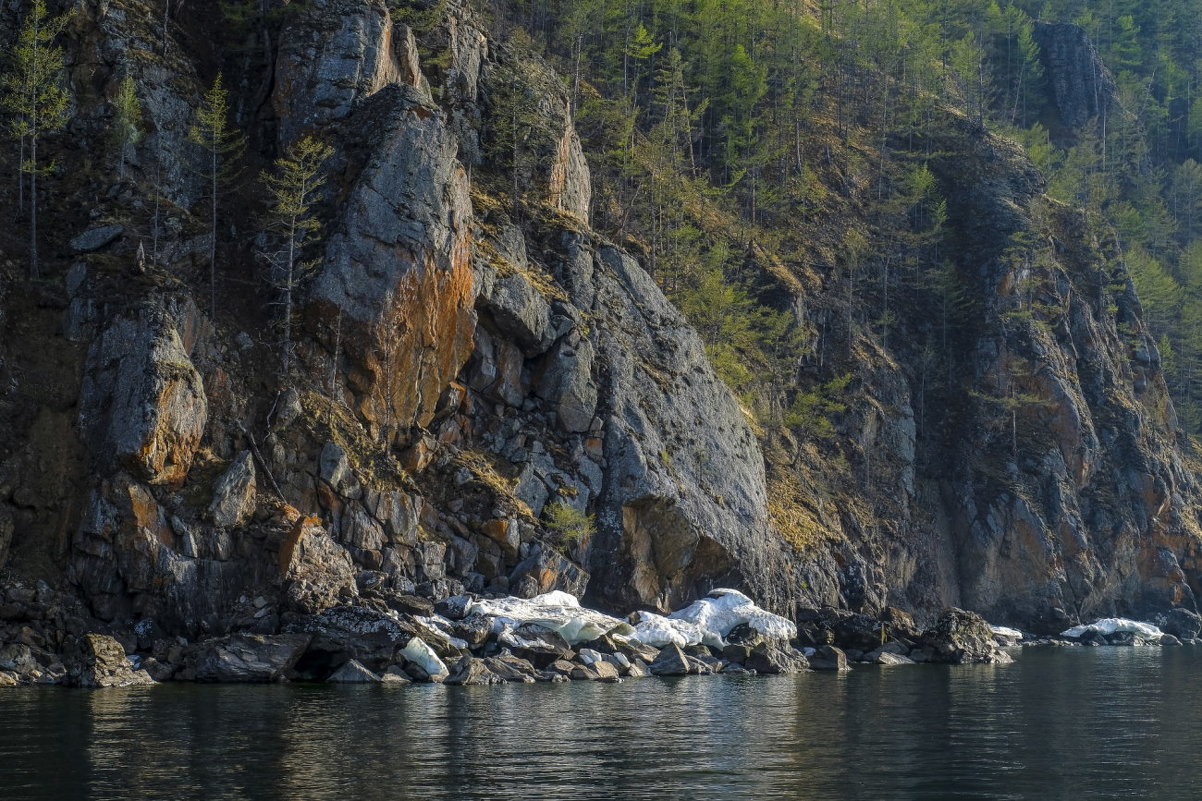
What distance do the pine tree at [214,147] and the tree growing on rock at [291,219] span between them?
2.38 metres

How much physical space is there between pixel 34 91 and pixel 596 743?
4492 centimetres

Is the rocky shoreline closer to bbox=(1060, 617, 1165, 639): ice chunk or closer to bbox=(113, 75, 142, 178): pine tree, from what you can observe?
bbox=(1060, 617, 1165, 639): ice chunk

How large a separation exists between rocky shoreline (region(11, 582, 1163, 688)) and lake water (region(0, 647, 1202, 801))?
2.28 meters

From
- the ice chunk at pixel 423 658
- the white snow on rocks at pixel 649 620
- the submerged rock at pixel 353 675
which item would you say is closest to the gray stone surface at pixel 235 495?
the submerged rock at pixel 353 675

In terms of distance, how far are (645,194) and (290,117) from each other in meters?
31.5

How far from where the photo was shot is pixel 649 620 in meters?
51.6

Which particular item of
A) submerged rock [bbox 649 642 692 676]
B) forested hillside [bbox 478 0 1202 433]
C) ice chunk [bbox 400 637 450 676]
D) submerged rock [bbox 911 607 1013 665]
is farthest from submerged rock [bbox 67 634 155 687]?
forested hillside [bbox 478 0 1202 433]

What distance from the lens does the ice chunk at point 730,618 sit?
2100 inches

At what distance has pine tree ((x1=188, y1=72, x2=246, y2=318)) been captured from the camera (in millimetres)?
55312

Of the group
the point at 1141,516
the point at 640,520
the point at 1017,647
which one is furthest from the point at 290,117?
the point at 1141,516

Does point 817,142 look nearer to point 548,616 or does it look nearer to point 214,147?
point 214,147

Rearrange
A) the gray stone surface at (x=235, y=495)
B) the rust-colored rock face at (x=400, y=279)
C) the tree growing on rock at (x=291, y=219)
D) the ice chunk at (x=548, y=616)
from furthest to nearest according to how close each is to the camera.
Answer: the rust-colored rock face at (x=400, y=279), the tree growing on rock at (x=291, y=219), the ice chunk at (x=548, y=616), the gray stone surface at (x=235, y=495)

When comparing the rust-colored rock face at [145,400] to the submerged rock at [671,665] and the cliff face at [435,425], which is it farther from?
the submerged rock at [671,665]

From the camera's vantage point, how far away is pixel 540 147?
233 feet
